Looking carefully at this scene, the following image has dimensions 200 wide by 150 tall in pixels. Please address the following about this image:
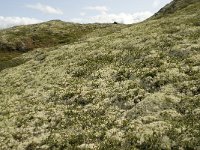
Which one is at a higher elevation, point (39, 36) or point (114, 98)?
point (114, 98)

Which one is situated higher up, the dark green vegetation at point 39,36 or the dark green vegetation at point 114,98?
the dark green vegetation at point 114,98

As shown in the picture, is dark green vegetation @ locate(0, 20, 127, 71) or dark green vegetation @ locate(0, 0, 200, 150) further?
dark green vegetation @ locate(0, 20, 127, 71)

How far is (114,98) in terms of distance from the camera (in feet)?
109

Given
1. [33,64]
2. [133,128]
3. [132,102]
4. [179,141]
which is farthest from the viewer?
[33,64]

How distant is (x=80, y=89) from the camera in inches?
1474

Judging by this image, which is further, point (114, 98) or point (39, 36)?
point (39, 36)

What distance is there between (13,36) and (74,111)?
100 meters

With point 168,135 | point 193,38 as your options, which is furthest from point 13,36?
point 168,135

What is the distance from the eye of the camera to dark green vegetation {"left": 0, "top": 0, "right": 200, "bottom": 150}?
83.7 feet

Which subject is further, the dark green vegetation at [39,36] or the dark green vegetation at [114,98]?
the dark green vegetation at [39,36]

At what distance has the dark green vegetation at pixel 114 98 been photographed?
25.5 m

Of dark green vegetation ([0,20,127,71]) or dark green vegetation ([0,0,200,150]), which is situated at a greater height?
dark green vegetation ([0,0,200,150])

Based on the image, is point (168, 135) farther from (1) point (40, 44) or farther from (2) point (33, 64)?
(1) point (40, 44)

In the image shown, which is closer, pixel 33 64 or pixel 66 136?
pixel 66 136
